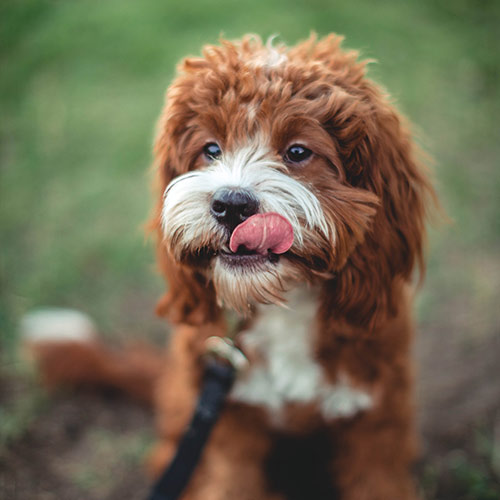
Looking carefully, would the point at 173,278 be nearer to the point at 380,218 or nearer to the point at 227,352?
the point at 227,352

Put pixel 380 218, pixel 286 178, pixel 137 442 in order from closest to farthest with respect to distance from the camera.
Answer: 1. pixel 286 178
2. pixel 380 218
3. pixel 137 442

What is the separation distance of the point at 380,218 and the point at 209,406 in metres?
0.99

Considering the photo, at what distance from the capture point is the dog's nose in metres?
1.47

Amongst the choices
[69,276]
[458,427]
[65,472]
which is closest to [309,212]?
[458,427]

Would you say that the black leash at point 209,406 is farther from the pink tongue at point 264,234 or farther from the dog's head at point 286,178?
the pink tongue at point 264,234

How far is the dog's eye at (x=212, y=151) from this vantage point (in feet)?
5.62

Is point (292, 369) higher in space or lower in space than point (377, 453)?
higher

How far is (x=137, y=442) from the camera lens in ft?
8.22

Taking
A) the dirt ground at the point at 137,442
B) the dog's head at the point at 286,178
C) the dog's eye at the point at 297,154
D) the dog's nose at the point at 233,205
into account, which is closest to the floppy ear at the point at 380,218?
the dog's head at the point at 286,178

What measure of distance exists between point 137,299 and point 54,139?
2.06 m

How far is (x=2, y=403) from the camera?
101 inches

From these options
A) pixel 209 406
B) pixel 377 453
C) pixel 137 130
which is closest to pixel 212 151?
pixel 209 406

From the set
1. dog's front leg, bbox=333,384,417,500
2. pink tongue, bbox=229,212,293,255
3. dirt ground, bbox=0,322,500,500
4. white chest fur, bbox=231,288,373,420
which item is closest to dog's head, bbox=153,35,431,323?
pink tongue, bbox=229,212,293,255

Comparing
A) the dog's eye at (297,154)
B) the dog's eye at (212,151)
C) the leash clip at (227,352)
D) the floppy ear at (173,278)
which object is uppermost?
the dog's eye at (297,154)
